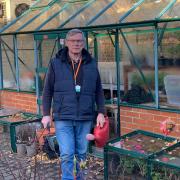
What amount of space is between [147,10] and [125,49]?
698mm

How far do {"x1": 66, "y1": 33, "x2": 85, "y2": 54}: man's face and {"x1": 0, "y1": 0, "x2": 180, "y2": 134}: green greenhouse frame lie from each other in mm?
1491

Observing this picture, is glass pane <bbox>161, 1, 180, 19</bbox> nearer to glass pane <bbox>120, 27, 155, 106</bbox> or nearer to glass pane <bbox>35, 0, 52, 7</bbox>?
glass pane <bbox>120, 27, 155, 106</bbox>

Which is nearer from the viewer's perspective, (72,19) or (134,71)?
(134,71)

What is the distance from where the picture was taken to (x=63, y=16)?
715 cm

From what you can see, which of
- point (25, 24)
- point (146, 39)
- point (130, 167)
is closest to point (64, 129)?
point (130, 167)

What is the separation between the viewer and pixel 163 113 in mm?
5539

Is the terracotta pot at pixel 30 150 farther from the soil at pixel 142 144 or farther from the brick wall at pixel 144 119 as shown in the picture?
the soil at pixel 142 144

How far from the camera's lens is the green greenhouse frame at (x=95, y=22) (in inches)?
216

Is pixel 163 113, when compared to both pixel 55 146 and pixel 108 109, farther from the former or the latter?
pixel 55 146

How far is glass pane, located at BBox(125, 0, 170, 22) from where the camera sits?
215 inches

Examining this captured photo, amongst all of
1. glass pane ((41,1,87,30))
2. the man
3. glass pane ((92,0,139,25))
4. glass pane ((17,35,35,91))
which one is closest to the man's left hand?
the man

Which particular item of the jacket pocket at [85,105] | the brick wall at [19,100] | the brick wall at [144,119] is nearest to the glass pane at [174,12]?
the brick wall at [144,119]

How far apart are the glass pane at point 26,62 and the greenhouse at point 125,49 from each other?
0.03 meters

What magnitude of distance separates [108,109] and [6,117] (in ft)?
6.64
